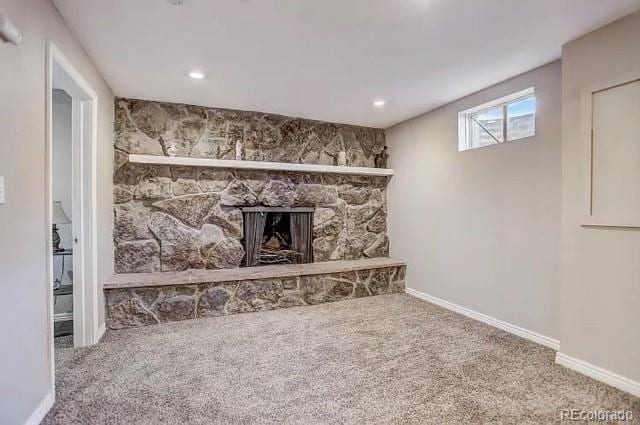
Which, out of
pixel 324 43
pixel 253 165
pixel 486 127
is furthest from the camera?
pixel 253 165

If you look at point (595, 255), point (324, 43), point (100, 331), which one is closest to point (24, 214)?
point (100, 331)

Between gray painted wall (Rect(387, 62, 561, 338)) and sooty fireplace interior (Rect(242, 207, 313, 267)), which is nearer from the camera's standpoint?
gray painted wall (Rect(387, 62, 561, 338))

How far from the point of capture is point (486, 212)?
10.8 feet

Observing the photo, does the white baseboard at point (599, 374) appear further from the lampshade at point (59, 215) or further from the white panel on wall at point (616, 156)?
the lampshade at point (59, 215)

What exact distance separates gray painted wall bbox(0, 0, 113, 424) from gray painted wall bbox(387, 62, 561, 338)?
337 cm

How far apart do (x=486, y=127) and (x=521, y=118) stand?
39 centimetres

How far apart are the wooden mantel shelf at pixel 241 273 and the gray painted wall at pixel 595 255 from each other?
7.08 ft

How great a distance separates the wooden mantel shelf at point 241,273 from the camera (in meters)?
3.21

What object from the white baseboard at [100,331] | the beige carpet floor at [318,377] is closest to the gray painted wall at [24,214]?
the beige carpet floor at [318,377]

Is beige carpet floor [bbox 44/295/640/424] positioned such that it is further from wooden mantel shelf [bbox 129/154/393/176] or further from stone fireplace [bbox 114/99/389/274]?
wooden mantel shelf [bbox 129/154/393/176]

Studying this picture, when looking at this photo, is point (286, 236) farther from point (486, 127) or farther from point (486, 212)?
point (486, 127)

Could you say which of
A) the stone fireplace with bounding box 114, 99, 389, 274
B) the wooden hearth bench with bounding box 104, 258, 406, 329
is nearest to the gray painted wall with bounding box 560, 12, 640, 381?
the wooden hearth bench with bounding box 104, 258, 406, 329

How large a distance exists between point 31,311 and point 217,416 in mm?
1051

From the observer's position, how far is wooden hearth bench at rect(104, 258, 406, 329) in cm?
317
